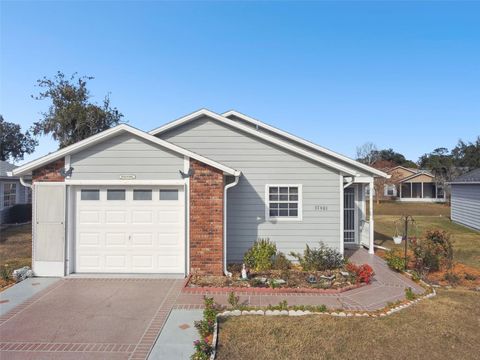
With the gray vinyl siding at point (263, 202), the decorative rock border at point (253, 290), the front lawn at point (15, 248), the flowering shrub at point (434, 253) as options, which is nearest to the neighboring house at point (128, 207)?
the decorative rock border at point (253, 290)

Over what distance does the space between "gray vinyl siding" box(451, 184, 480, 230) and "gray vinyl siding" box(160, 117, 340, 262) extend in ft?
47.4

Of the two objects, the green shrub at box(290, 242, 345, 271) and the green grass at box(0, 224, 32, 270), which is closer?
the green shrub at box(290, 242, 345, 271)

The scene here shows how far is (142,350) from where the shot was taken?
16.9ft

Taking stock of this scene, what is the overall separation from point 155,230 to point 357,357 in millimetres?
6116

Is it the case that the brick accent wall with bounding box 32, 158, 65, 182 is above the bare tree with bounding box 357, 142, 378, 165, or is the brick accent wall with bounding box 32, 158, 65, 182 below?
below

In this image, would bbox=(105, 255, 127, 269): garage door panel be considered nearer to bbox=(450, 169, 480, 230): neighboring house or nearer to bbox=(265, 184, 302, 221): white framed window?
bbox=(265, 184, 302, 221): white framed window

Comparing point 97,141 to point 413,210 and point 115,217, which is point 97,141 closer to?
point 115,217

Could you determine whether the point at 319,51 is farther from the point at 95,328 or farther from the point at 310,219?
the point at 95,328

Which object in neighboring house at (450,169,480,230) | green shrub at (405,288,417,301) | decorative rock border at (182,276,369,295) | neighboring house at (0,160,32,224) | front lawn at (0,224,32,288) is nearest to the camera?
green shrub at (405,288,417,301)

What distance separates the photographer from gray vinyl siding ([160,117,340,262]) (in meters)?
10.6

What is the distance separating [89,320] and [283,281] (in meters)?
4.69

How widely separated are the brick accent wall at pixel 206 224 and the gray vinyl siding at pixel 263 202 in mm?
1656

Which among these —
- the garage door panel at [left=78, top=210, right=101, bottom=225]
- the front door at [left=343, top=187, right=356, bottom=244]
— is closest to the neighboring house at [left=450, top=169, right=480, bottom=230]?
the front door at [left=343, top=187, right=356, bottom=244]

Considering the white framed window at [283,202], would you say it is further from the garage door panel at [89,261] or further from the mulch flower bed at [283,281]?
the garage door panel at [89,261]
